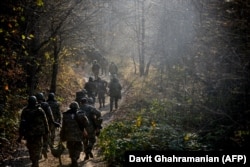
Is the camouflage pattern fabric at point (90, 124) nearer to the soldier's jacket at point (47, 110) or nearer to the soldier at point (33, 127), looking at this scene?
the soldier's jacket at point (47, 110)

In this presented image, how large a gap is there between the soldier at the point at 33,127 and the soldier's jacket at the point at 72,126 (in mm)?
615

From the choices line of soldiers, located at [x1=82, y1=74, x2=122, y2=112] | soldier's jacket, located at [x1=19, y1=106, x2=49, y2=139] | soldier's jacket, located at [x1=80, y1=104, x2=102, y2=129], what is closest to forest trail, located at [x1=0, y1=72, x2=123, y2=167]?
soldier's jacket, located at [x1=80, y1=104, x2=102, y2=129]

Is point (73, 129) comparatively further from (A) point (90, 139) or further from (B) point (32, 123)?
(A) point (90, 139)

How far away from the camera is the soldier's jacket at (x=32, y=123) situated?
418 inches

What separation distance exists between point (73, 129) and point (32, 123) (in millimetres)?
1163

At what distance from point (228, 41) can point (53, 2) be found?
9.18 meters

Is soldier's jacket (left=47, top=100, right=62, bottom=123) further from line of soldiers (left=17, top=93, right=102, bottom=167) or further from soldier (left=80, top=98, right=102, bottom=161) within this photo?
line of soldiers (left=17, top=93, right=102, bottom=167)

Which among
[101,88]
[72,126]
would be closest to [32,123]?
[72,126]

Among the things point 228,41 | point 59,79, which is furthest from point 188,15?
point 59,79

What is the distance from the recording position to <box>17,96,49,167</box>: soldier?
418 inches

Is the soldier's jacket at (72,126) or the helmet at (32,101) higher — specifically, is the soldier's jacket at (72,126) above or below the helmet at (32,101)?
below

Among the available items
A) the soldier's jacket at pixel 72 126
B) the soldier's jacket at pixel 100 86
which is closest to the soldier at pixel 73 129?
the soldier's jacket at pixel 72 126

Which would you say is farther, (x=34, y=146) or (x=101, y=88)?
(x=101, y=88)

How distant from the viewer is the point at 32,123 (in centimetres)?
1067
